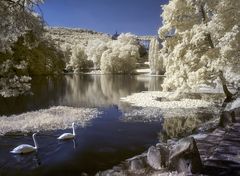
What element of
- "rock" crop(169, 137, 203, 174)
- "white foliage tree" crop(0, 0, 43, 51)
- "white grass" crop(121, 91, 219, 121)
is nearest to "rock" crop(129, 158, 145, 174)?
"rock" crop(169, 137, 203, 174)

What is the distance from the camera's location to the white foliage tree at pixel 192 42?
1123 inches

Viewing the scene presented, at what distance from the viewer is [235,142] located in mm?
12414

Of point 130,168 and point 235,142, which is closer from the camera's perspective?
point 235,142

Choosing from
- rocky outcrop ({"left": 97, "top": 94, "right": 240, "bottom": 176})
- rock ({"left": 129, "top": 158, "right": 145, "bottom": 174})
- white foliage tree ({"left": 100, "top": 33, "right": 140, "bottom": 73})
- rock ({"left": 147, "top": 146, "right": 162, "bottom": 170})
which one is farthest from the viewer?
white foliage tree ({"left": 100, "top": 33, "right": 140, "bottom": 73})

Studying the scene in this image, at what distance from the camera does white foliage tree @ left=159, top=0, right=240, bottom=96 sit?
28531 millimetres

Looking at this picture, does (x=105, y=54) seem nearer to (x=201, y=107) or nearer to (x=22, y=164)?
(x=201, y=107)

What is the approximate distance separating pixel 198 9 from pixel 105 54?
94.6 m

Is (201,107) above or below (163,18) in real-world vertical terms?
below

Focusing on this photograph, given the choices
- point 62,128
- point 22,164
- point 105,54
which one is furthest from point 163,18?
point 105,54

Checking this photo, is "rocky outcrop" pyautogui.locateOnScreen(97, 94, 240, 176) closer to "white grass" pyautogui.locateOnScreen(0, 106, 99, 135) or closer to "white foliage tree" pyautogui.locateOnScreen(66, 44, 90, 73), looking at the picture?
"white grass" pyautogui.locateOnScreen(0, 106, 99, 135)

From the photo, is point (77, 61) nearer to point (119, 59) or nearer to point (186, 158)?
point (119, 59)

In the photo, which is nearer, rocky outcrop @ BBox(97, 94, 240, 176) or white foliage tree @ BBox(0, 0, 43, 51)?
rocky outcrop @ BBox(97, 94, 240, 176)

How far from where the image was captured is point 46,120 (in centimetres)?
2777

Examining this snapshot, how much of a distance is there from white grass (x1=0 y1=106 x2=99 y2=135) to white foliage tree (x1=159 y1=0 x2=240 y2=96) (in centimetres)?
905
